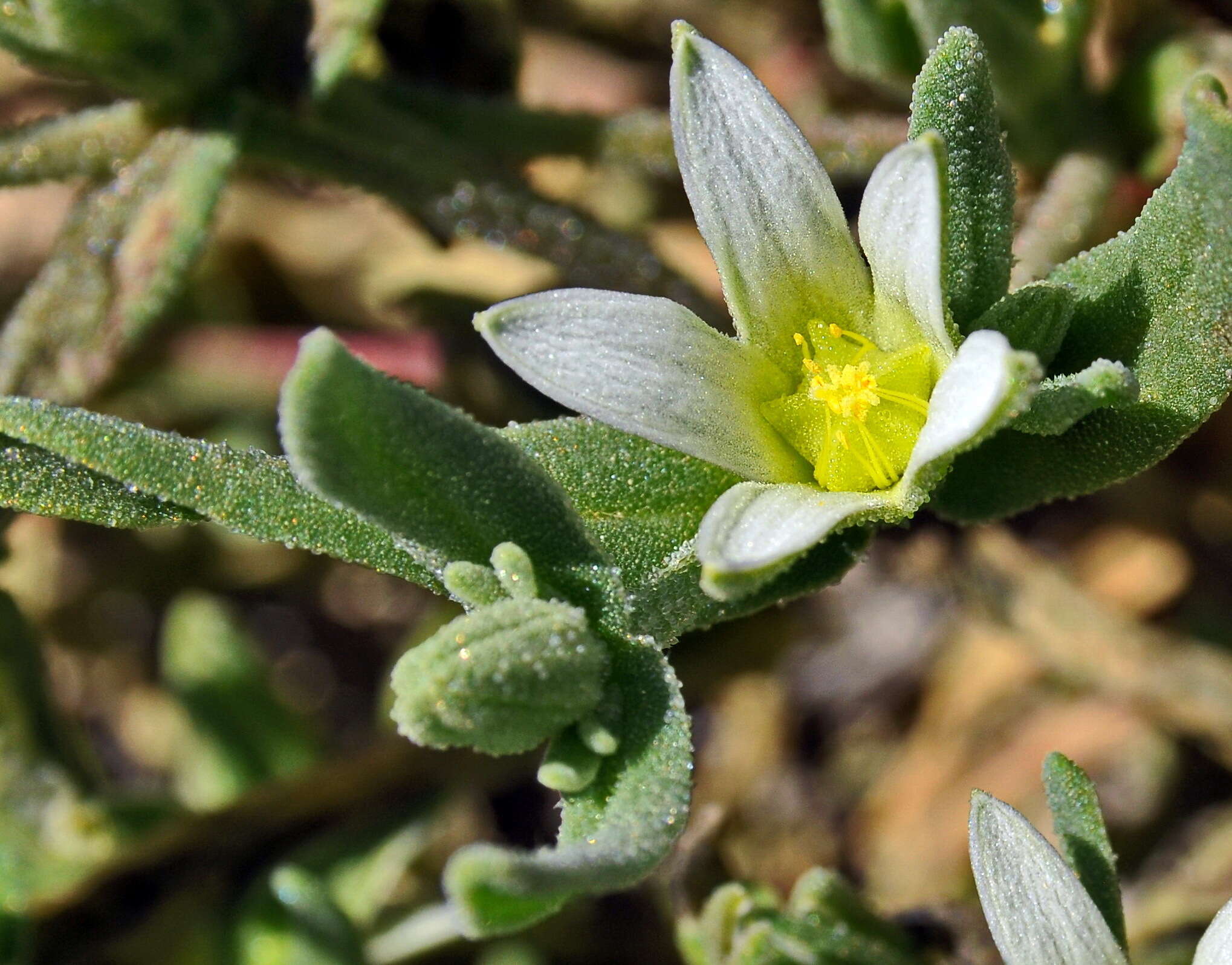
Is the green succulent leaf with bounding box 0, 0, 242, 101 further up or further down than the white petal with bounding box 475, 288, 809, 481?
further up

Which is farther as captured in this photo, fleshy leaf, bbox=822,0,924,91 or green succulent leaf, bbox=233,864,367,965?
fleshy leaf, bbox=822,0,924,91

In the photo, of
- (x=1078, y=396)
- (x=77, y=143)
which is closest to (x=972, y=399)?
(x=1078, y=396)

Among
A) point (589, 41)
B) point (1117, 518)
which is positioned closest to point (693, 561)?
point (1117, 518)

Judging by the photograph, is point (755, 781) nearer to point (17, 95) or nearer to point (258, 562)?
point (258, 562)

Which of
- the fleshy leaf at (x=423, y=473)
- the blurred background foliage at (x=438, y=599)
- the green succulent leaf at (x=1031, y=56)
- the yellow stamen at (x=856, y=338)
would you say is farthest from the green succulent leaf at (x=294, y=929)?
the green succulent leaf at (x=1031, y=56)

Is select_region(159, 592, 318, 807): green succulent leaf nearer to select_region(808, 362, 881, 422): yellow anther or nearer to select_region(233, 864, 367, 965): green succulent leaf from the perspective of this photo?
select_region(233, 864, 367, 965): green succulent leaf

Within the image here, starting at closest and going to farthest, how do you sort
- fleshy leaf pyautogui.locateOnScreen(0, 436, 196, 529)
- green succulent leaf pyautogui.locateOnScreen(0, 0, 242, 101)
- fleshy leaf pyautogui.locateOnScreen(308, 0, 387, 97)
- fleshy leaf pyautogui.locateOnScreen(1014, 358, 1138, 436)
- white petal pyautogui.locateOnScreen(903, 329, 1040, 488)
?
white petal pyautogui.locateOnScreen(903, 329, 1040, 488)
fleshy leaf pyautogui.locateOnScreen(1014, 358, 1138, 436)
fleshy leaf pyautogui.locateOnScreen(0, 436, 196, 529)
green succulent leaf pyautogui.locateOnScreen(0, 0, 242, 101)
fleshy leaf pyautogui.locateOnScreen(308, 0, 387, 97)

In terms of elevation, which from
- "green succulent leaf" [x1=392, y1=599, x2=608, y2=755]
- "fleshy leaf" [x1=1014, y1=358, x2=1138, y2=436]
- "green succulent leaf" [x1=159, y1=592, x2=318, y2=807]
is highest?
"fleshy leaf" [x1=1014, y1=358, x2=1138, y2=436]

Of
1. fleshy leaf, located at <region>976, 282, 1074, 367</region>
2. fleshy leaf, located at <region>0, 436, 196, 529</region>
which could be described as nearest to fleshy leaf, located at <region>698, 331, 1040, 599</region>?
fleshy leaf, located at <region>976, 282, 1074, 367</region>
